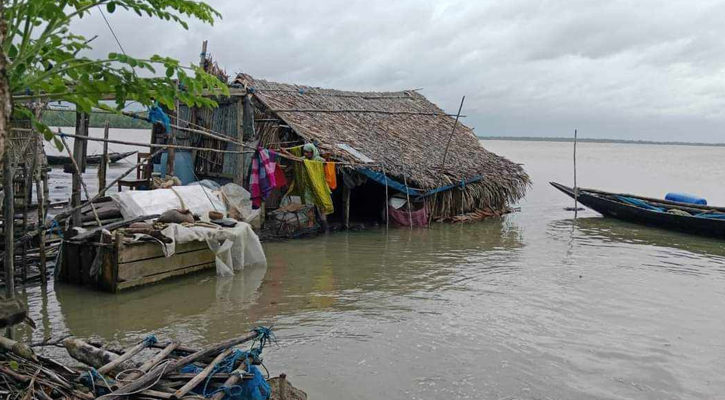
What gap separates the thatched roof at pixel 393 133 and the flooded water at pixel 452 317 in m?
2.53

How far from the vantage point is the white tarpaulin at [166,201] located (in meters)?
8.29

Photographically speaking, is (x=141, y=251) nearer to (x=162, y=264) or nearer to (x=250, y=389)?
(x=162, y=264)

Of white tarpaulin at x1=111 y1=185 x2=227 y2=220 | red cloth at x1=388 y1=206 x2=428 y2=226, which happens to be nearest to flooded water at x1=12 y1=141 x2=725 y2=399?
white tarpaulin at x1=111 y1=185 x2=227 y2=220

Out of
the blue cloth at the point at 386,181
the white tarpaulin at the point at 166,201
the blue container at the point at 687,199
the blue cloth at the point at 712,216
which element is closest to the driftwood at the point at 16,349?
the white tarpaulin at the point at 166,201

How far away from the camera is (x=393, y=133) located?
15.0 meters

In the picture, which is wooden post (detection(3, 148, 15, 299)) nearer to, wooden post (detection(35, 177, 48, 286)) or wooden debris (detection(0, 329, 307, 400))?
wooden debris (detection(0, 329, 307, 400))

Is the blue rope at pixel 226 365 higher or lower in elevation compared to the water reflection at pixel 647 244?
lower

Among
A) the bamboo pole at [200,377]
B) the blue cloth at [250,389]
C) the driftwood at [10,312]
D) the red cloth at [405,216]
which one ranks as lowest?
the blue cloth at [250,389]

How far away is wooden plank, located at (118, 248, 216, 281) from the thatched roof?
4102mm

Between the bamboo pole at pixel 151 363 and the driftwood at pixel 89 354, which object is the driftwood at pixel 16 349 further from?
the bamboo pole at pixel 151 363

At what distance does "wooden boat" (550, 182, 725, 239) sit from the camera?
1312 cm

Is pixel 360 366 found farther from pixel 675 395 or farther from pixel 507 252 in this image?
pixel 507 252

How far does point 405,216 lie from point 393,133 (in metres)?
2.87

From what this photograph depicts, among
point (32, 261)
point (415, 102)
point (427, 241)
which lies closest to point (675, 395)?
point (427, 241)
